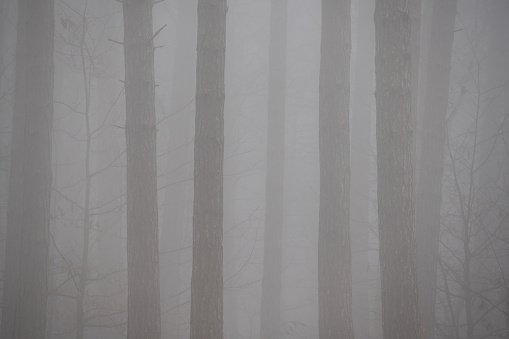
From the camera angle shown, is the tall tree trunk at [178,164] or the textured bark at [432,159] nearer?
the textured bark at [432,159]

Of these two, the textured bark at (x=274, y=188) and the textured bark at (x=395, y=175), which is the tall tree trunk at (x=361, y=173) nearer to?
the textured bark at (x=274, y=188)

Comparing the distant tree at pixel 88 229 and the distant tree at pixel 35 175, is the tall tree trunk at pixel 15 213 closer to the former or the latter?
the distant tree at pixel 35 175

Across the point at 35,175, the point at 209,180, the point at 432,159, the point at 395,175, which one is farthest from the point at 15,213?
the point at 432,159

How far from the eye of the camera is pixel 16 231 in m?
7.16

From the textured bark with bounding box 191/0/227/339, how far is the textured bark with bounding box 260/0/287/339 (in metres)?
5.19

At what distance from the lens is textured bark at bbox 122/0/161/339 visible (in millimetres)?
5113

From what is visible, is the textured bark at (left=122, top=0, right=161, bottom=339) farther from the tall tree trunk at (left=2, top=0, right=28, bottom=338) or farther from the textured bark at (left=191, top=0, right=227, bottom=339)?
the tall tree trunk at (left=2, top=0, right=28, bottom=338)

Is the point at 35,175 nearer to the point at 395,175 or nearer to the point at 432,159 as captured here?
the point at 395,175

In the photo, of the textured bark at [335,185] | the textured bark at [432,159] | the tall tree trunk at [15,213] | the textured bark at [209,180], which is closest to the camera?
the textured bark at [209,180]

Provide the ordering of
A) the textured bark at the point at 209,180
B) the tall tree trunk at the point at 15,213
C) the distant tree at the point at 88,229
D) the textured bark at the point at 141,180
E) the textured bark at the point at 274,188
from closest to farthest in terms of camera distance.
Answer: the textured bark at the point at 209,180
the textured bark at the point at 141,180
the distant tree at the point at 88,229
the tall tree trunk at the point at 15,213
the textured bark at the point at 274,188

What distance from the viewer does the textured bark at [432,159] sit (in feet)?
23.6

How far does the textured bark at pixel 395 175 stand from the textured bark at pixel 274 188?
5.07 meters

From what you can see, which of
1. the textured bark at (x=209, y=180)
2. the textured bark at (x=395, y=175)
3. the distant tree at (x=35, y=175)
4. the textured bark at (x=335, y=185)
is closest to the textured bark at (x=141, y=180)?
the textured bark at (x=209, y=180)

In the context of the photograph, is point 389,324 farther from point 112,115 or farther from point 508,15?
point 508,15
